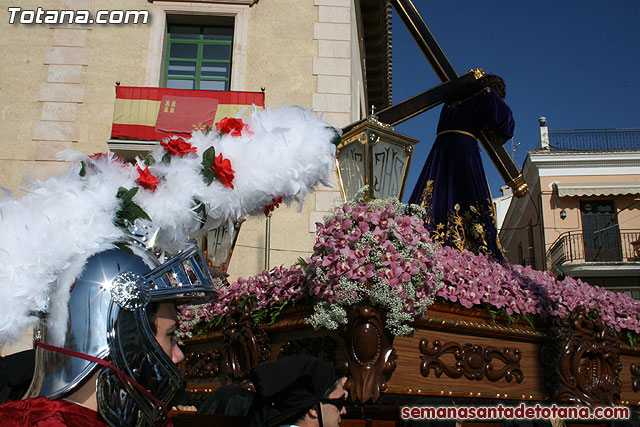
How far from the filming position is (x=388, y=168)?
418 centimetres

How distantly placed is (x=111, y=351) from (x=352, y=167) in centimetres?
284

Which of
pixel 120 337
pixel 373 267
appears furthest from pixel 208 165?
pixel 373 267

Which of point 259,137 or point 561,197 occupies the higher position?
point 561,197

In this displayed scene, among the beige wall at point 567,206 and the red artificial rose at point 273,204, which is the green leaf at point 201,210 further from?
the beige wall at point 567,206

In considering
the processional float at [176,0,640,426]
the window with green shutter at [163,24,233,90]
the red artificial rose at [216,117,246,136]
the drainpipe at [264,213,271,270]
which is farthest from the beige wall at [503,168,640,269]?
the red artificial rose at [216,117,246,136]

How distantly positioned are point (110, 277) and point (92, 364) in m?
0.24

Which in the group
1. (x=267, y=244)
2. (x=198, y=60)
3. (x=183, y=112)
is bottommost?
(x=267, y=244)

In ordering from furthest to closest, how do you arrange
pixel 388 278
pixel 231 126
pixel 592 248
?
pixel 592 248, pixel 388 278, pixel 231 126

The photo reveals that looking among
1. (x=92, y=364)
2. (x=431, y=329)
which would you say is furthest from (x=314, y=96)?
(x=92, y=364)

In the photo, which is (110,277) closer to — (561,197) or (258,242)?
(258,242)

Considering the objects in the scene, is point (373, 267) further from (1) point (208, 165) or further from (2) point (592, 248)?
(2) point (592, 248)

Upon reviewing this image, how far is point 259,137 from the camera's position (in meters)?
2.01

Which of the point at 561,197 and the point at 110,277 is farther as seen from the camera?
the point at 561,197

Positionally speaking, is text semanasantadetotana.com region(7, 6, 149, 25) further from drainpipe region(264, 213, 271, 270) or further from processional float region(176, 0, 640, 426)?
processional float region(176, 0, 640, 426)
